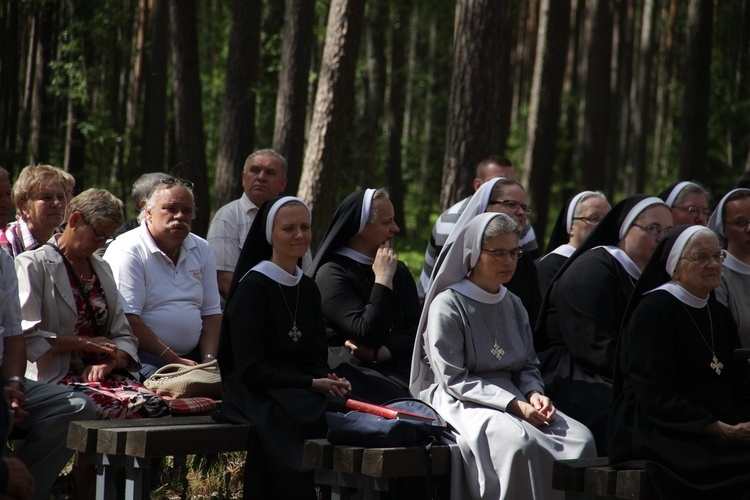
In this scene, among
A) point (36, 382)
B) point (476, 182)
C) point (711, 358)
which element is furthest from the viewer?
point (476, 182)

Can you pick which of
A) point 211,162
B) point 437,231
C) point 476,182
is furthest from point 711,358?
point 211,162

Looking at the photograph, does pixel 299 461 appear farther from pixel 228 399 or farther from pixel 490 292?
pixel 490 292

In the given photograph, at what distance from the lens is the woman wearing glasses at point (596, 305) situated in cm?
575

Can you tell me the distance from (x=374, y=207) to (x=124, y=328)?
166cm

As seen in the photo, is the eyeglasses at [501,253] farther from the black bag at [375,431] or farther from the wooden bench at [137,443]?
the wooden bench at [137,443]

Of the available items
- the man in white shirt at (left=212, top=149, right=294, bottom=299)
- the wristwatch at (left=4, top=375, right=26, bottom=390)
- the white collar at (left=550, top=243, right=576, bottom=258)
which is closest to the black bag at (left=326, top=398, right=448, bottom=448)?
the wristwatch at (left=4, top=375, right=26, bottom=390)

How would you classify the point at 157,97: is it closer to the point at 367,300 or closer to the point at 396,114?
the point at 396,114

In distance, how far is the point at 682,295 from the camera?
16.0 ft

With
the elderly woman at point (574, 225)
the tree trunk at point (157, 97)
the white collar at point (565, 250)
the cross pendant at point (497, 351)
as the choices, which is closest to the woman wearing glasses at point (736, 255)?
the elderly woman at point (574, 225)

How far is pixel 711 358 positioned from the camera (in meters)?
4.86

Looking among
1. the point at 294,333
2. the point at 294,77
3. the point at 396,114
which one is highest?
the point at 396,114

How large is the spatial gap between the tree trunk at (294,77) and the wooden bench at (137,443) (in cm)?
743

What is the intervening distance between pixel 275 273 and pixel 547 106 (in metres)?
11.5

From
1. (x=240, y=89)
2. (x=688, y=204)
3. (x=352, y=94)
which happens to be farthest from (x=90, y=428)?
(x=240, y=89)
